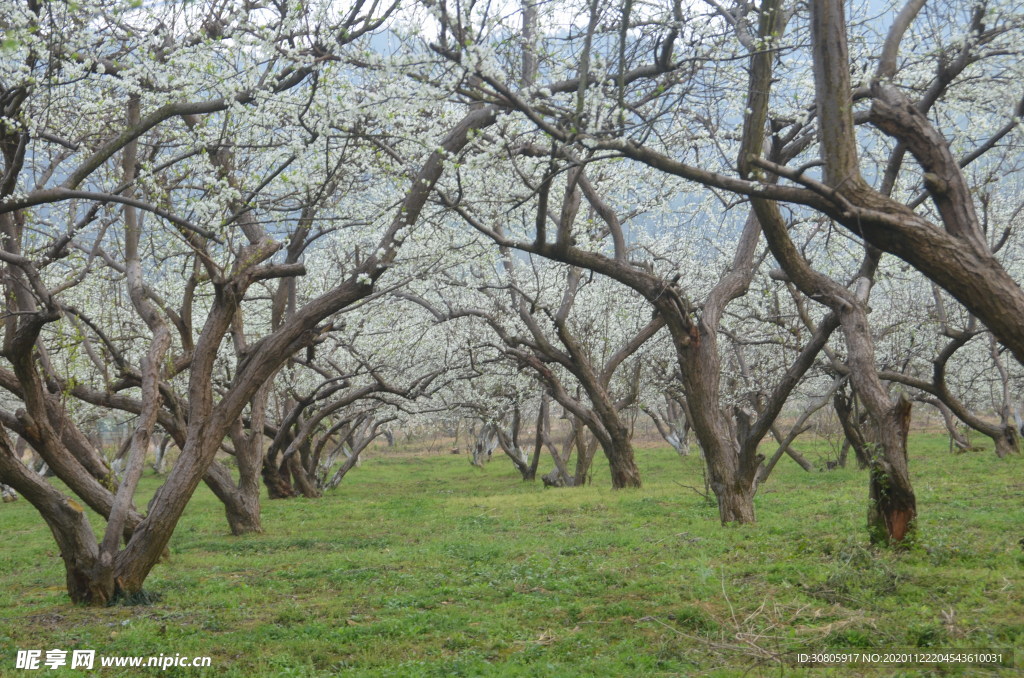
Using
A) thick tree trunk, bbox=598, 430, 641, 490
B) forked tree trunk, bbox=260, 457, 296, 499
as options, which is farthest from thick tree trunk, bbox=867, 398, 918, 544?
forked tree trunk, bbox=260, 457, 296, 499

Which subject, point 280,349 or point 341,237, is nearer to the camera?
point 280,349

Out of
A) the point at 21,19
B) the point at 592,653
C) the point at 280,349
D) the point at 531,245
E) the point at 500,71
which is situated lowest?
the point at 592,653

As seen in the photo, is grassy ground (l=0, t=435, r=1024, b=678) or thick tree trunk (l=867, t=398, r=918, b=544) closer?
grassy ground (l=0, t=435, r=1024, b=678)

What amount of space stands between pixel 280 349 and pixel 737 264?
690cm

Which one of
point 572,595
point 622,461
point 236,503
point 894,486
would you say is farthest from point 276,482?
point 894,486

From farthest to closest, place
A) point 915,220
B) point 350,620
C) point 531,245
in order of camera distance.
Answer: point 531,245
point 350,620
point 915,220

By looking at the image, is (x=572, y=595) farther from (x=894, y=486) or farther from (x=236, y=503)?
(x=236, y=503)

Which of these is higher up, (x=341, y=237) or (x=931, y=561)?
(x=341, y=237)

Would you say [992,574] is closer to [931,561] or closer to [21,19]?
[931,561]

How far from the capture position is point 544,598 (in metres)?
8.73

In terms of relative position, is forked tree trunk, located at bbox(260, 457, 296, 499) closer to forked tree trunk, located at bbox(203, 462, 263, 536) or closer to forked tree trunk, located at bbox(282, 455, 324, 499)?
forked tree trunk, located at bbox(282, 455, 324, 499)

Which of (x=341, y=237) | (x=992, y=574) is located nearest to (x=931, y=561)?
(x=992, y=574)

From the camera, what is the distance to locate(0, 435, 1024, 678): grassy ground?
6.41 m

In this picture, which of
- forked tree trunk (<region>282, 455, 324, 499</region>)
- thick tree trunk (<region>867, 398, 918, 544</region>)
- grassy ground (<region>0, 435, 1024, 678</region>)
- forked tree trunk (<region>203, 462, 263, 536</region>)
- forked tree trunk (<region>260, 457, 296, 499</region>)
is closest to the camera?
grassy ground (<region>0, 435, 1024, 678</region>)
